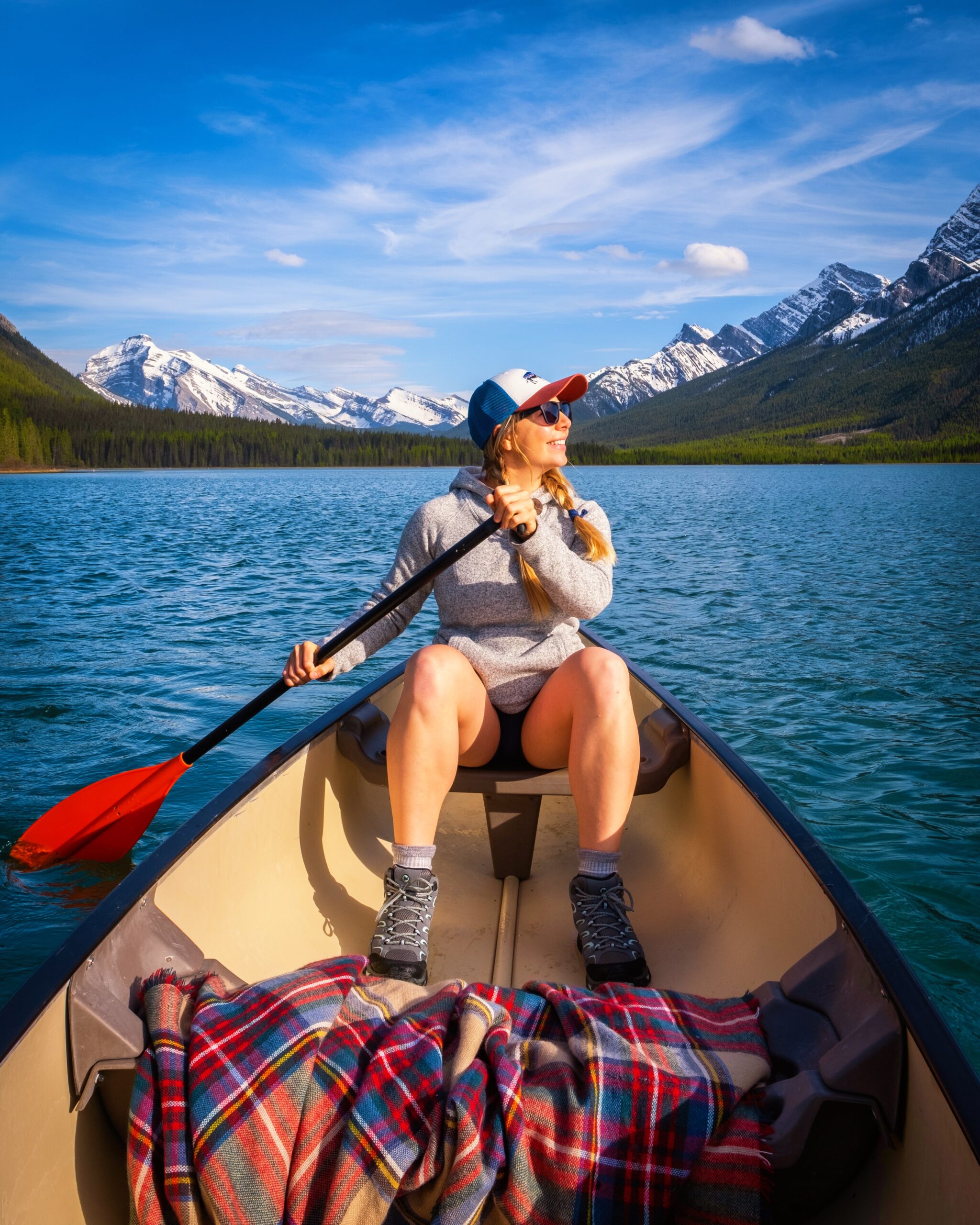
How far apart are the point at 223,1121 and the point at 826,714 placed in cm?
613

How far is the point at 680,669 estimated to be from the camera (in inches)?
330

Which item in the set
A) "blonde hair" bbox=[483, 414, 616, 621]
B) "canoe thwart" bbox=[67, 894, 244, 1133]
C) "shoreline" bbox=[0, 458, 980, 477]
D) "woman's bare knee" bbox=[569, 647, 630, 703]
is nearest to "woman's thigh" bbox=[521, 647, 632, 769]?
"woman's bare knee" bbox=[569, 647, 630, 703]

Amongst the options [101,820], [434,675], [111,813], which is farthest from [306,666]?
[101,820]

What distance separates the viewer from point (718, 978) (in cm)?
233

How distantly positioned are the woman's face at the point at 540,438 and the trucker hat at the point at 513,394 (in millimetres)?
46

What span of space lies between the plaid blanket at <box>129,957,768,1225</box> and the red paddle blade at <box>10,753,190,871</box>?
7.12 ft

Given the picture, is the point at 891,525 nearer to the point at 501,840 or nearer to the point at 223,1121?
the point at 501,840

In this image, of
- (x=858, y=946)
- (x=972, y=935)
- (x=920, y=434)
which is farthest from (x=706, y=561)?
(x=920, y=434)

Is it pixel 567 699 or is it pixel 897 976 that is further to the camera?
pixel 567 699

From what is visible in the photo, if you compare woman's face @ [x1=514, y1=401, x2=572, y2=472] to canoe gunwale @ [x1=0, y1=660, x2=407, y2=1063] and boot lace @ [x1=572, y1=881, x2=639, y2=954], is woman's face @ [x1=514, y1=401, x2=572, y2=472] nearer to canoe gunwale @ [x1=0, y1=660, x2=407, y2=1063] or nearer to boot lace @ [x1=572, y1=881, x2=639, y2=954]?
canoe gunwale @ [x1=0, y1=660, x2=407, y2=1063]

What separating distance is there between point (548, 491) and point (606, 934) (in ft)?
4.68

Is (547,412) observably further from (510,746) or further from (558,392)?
(510,746)

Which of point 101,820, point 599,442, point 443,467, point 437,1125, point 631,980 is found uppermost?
point 599,442

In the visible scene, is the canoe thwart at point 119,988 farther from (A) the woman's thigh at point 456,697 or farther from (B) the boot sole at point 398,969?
(A) the woman's thigh at point 456,697
